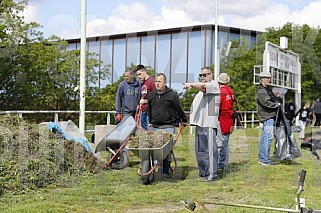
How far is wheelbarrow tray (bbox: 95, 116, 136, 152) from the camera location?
897 cm

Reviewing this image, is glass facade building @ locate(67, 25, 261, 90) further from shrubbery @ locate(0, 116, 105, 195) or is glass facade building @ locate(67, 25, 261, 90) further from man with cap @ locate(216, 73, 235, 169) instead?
shrubbery @ locate(0, 116, 105, 195)

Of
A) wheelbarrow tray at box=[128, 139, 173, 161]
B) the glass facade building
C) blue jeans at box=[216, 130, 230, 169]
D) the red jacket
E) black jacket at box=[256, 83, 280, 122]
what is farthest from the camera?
the glass facade building

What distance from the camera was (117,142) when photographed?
909cm

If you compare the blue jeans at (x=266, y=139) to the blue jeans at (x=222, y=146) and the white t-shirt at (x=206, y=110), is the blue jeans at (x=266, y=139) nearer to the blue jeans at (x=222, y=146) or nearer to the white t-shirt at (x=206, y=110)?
the blue jeans at (x=222, y=146)

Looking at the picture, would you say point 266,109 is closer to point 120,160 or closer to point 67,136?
point 120,160

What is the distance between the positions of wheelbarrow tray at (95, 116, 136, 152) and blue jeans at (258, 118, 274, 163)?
2.72 metres

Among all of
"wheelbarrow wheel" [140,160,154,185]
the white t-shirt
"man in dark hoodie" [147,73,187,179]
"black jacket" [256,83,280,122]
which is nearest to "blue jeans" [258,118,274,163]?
"black jacket" [256,83,280,122]

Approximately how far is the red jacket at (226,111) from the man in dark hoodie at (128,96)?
193 centimetres

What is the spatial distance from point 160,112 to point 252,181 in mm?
1921

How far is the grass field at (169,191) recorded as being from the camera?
21.1ft

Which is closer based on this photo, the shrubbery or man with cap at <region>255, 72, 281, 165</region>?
the shrubbery

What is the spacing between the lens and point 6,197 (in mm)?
6746

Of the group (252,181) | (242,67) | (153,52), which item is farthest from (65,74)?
(242,67)

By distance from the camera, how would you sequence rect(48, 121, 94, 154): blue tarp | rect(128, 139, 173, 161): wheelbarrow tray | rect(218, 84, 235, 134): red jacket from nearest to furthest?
rect(128, 139, 173, 161): wheelbarrow tray, rect(48, 121, 94, 154): blue tarp, rect(218, 84, 235, 134): red jacket
